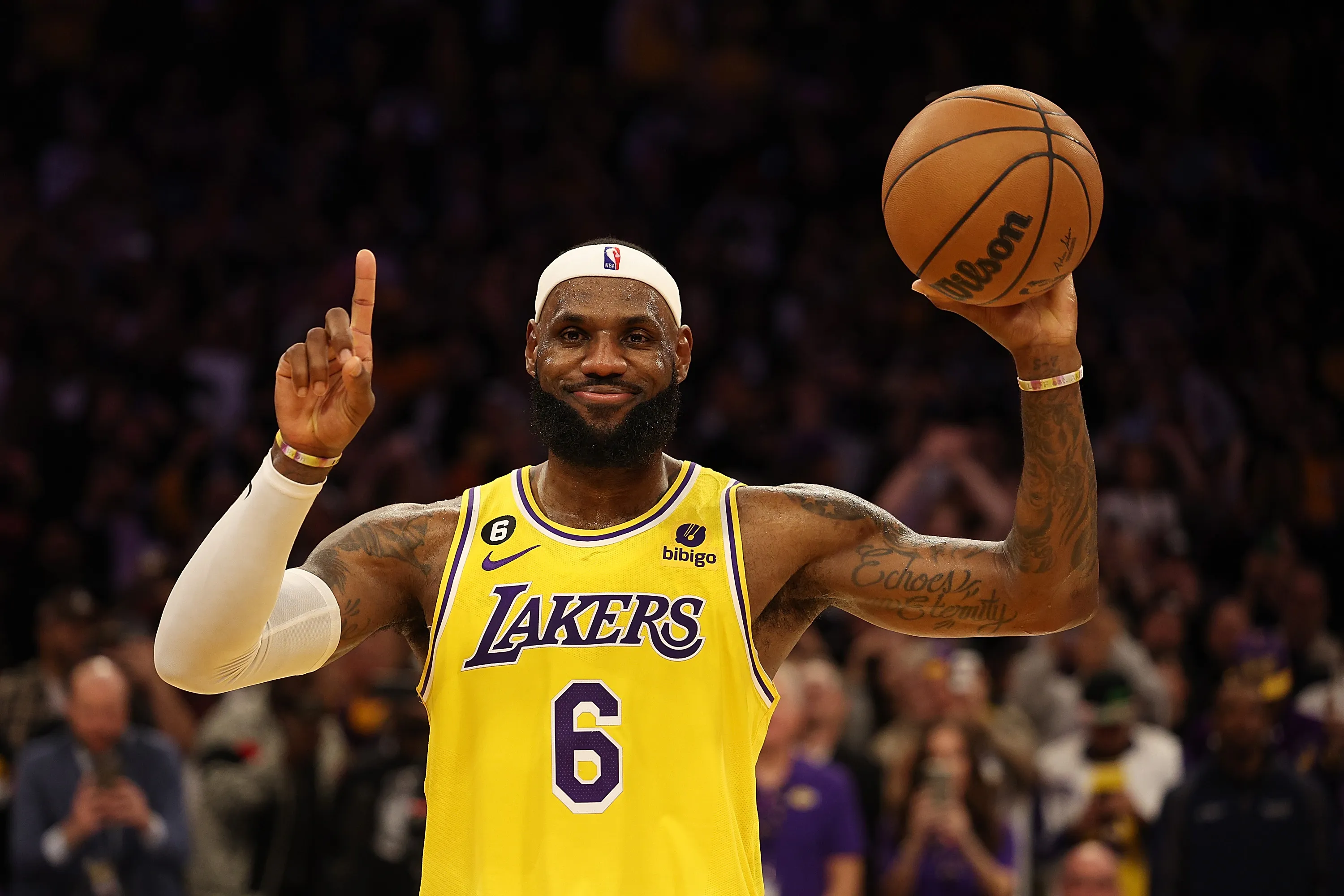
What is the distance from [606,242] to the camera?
14.0 ft

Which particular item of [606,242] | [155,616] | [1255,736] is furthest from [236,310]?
[606,242]

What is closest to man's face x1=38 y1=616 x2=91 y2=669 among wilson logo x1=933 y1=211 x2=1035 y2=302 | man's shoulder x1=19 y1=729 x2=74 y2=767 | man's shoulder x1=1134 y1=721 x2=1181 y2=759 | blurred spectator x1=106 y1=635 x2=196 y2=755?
blurred spectator x1=106 y1=635 x2=196 y2=755

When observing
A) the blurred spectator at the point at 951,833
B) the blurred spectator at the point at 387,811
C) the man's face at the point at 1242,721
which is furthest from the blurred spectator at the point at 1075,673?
the blurred spectator at the point at 387,811

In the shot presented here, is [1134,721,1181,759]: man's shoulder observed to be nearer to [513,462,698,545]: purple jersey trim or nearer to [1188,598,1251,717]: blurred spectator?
[1188,598,1251,717]: blurred spectator

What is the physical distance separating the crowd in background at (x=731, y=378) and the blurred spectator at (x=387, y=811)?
→ 0.02 meters

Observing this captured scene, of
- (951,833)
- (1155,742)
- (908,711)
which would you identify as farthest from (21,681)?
(1155,742)

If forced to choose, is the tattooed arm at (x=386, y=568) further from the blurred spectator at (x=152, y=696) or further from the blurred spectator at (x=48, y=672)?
the blurred spectator at (x=48, y=672)

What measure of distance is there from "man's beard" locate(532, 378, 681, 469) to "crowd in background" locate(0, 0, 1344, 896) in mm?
3772

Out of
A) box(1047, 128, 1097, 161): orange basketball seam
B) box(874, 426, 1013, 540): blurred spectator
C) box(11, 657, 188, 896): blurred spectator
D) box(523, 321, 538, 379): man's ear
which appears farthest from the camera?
box(874, 426, 1013, 540): blurred spectator

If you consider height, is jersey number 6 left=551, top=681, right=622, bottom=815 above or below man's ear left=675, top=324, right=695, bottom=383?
below

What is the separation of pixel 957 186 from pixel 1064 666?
19.3ft

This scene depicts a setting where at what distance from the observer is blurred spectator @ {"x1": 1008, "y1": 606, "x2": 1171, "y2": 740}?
881 centimetres

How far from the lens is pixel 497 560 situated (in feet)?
12.8

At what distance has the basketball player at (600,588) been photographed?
11.7 ft
